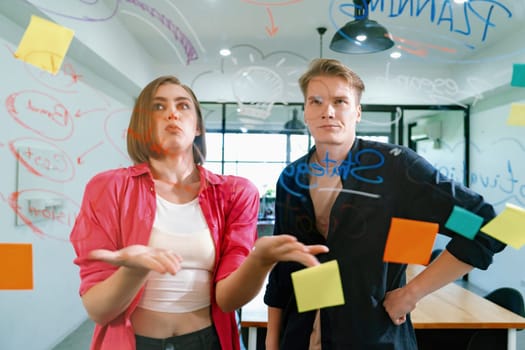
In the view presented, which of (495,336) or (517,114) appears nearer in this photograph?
(517,114)

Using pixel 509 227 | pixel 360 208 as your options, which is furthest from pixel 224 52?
pixel 509 227

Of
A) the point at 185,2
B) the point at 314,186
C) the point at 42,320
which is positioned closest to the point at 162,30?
the point at 185,2

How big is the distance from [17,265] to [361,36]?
2.66 ft

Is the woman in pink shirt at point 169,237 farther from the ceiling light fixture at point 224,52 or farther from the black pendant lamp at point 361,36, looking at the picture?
the black pendant lamp at point 361,36

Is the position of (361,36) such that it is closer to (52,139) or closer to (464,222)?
(464,222)

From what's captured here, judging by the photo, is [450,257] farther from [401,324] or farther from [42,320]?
[42,320]

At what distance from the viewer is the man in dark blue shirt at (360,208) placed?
669 mm

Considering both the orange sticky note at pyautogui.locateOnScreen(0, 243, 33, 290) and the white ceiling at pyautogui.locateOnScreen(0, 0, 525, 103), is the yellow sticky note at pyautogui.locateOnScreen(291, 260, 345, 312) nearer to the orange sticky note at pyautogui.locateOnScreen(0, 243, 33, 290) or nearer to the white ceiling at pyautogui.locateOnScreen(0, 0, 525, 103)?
the white ceiling at pyautogui.locateOnScreen(0, 0, 525, 103)

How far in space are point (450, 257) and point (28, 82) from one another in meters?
0.89

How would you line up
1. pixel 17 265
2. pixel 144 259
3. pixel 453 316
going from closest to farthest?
pixel 144 259
pixel 17 265
pixel 453 316

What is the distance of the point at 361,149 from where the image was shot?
706 mm

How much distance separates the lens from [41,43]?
0.60 m

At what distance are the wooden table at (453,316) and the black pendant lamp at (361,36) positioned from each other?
0.78 m

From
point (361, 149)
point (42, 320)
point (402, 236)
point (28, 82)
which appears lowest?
point (42, 320)
